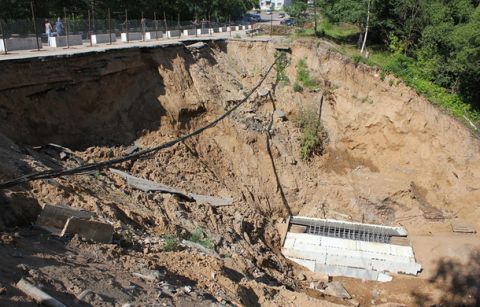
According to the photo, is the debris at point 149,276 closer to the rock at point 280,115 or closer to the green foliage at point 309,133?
the green foliage at point 309,133

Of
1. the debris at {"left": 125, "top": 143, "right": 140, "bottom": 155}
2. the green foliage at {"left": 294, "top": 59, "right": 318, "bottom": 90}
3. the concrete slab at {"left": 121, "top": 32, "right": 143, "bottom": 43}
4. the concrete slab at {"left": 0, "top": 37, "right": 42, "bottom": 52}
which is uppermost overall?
the concrete slab at {"left": 121, "top": 32, "right": 143, "bottom": 43}

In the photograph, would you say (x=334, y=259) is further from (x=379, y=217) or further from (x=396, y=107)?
(x=396, y=107)

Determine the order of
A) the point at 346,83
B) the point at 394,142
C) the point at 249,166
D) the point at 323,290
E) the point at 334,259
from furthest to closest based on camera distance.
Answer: the point at 346,83
the point at 394,142
the point at 249,166
the point at 334,259
the point at 323,290

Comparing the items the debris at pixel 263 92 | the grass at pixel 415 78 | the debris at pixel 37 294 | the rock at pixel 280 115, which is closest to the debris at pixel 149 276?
the debris at pixel 37 294

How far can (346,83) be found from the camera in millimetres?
20734

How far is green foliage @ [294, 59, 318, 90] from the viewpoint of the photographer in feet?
69.6

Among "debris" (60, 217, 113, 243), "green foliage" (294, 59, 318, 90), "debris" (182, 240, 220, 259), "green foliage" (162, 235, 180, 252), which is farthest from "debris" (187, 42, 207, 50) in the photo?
"debris" (60, 217, 113, 243)

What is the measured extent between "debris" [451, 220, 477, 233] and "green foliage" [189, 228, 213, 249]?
1119 cm

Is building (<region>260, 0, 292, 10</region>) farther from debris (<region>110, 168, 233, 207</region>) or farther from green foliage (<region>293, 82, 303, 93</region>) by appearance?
debris (<region>110, 168, 233, 207</region>)

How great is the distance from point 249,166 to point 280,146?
1.95 metres

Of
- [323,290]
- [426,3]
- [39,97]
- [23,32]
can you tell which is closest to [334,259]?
[323,290]

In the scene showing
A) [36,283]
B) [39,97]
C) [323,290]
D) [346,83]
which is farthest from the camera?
[346,83]

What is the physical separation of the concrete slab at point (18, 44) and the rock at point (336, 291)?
46.0 feet

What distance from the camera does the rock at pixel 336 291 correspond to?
14022 mm
